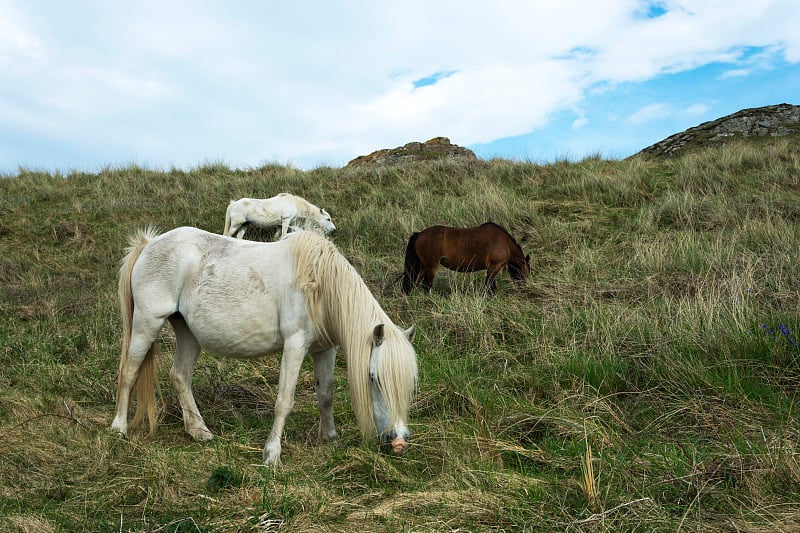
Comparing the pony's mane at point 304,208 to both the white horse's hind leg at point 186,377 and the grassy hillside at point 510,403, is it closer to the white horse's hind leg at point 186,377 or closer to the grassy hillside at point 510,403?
the grassy hillside at point 510,403

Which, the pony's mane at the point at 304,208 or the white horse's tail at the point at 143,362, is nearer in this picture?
the white horse's tail at the point at 143,362

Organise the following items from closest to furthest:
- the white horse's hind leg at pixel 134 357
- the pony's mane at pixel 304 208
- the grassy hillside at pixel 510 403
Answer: the grassy hillside at pixel 510 403
the white horse's hind leg at pixel 134 357
the pony's mane at pixel 304 208

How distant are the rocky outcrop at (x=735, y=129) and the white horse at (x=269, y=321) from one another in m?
15.0

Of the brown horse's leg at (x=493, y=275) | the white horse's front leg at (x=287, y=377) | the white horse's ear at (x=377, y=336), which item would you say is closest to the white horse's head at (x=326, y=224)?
the brown horse's leg at (x=493, y=275)

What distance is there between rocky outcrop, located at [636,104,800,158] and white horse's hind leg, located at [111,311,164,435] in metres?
15.6

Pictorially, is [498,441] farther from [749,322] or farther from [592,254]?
[592,254]

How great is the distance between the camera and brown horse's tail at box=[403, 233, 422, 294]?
808cm

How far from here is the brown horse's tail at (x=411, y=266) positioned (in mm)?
8078

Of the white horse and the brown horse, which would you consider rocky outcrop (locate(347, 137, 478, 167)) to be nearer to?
the brown horse

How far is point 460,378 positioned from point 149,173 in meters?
14.0

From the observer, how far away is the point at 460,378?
187 inches

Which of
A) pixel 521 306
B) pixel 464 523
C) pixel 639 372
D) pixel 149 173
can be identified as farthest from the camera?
pixel 149 173

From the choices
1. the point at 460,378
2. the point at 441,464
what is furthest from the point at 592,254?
the point at 441,464

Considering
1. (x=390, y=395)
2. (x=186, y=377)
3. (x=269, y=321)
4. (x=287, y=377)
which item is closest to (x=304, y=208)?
(x=186, y=377)
